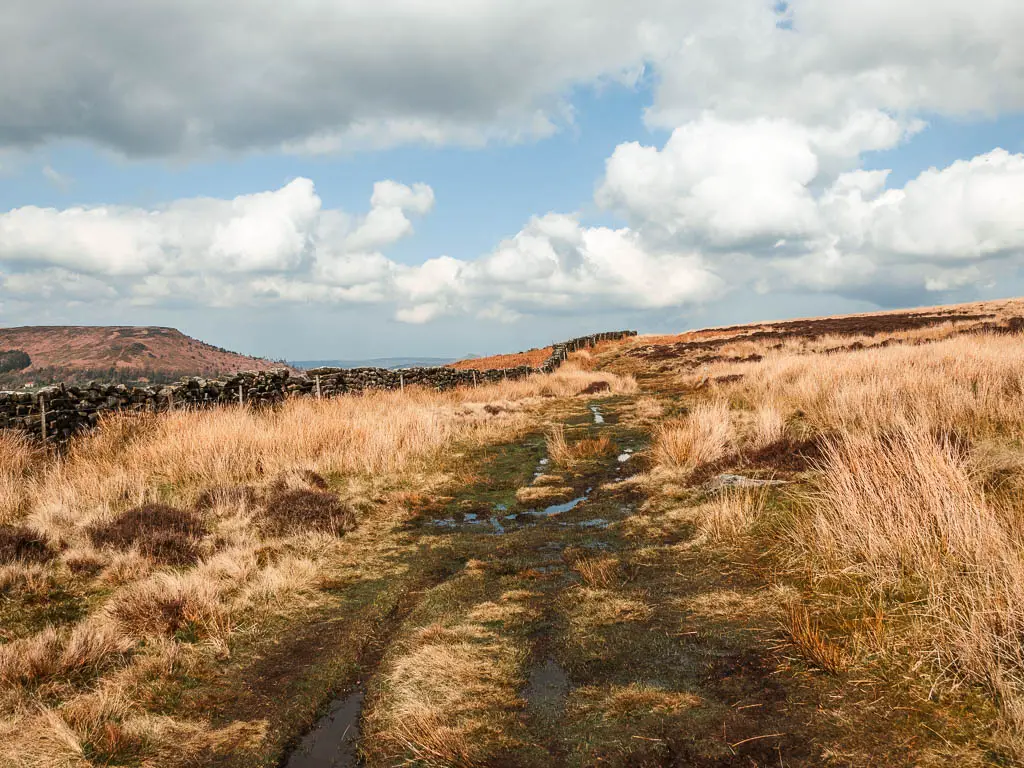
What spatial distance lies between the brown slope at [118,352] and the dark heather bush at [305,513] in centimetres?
9487

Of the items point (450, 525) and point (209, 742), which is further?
point (450, 525)

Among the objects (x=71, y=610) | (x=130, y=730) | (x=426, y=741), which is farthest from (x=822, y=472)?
(x=71, y=610)

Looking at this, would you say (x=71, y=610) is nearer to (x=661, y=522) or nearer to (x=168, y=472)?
(x=168, y=472)

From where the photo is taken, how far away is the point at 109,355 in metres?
107

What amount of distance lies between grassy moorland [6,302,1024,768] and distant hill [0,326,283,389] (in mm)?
90698

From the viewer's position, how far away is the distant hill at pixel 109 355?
317 feet

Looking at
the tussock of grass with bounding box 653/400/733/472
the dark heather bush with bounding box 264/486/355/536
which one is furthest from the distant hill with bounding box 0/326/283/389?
the tussock of grass with bounding box 653/400/733/472

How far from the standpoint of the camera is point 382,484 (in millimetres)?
10305

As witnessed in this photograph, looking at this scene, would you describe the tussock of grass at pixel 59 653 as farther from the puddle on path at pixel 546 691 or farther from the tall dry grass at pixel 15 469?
the tall dry grass at pixel 15 469

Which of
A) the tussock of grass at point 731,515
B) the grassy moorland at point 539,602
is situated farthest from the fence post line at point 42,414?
the tussock of grass at point 731,515

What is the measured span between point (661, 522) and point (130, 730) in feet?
19.2

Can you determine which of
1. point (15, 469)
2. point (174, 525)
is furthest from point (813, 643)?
point (15, 469)

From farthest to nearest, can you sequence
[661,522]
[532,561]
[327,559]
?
[661,522]
[327,559]
[532,561]

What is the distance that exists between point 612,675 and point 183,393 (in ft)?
45.4
